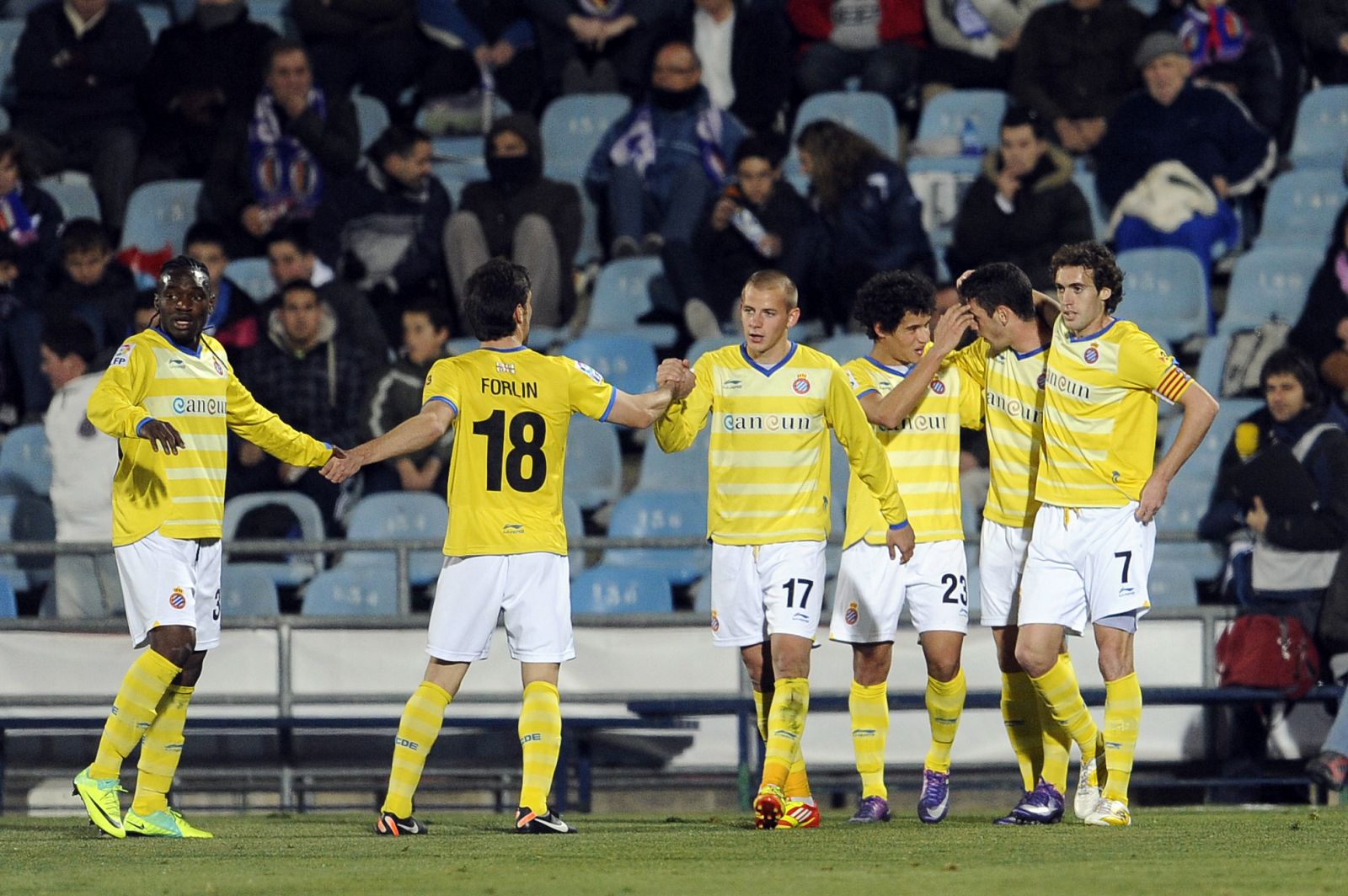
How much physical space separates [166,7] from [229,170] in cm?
294

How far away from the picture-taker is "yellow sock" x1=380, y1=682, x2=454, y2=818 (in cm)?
764

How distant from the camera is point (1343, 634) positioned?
10164 millimetres

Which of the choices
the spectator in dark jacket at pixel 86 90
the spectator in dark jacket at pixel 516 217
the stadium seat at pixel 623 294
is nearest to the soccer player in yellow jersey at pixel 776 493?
the spectator in dark jacket at pixel 516 217

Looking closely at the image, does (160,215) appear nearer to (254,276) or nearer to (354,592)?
(254,276)

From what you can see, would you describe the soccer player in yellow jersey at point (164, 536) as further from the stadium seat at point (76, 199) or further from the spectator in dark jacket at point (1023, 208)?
the stadium seat at point (76, 199)

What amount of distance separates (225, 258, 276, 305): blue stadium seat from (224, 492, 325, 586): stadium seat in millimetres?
2723

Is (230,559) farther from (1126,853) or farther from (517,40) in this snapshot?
(1126,853)

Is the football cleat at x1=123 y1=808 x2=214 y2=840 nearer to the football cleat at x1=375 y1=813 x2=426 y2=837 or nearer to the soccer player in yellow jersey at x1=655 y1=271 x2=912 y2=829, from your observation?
the football cleat at x1=375 y1=813 x2=426 y2=837

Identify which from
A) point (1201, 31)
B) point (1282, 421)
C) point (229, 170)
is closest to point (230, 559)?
point (229, 170)

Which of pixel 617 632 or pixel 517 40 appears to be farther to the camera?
pixel 517 40

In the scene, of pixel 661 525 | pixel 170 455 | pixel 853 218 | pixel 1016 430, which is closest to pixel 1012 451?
pixel 1016 430

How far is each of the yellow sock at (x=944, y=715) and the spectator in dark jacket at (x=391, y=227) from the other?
6150 mm

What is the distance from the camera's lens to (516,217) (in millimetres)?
13547

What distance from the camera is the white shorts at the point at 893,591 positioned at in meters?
8.20
